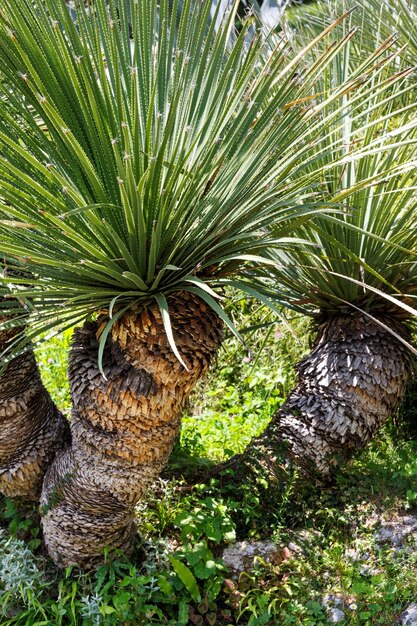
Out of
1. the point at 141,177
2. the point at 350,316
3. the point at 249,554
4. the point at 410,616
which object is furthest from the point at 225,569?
the point at 141,177

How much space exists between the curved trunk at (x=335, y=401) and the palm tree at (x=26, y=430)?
2.48ft

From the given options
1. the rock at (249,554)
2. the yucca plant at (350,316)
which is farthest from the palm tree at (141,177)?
the rock at (249,554)

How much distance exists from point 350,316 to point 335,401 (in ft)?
1.19

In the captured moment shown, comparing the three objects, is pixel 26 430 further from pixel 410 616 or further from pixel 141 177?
pixel 410 616

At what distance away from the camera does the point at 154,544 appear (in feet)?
8.98

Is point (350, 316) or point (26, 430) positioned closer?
point (26, 430)

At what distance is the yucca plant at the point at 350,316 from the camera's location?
2654mm

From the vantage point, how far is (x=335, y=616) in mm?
2449

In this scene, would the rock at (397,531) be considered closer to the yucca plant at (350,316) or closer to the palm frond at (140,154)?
the yucca plant at (350,316)

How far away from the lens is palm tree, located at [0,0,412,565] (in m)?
1.86

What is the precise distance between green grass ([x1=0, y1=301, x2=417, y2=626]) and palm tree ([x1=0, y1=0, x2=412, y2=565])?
2.09ft

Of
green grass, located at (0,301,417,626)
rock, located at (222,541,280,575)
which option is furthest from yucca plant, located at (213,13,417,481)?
rock, located at (222,541,280,575)

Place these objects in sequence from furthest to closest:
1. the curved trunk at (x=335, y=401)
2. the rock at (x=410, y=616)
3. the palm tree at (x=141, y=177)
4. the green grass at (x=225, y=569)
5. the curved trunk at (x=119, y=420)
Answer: the curved trunk at (x=335, y=401), the green grass at (x=225, y=569), the rock at (x=410, y=616), the curved trunk at (x=119, y=420), the palm tree at (x=141, y=177)

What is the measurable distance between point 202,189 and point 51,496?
134 cm
